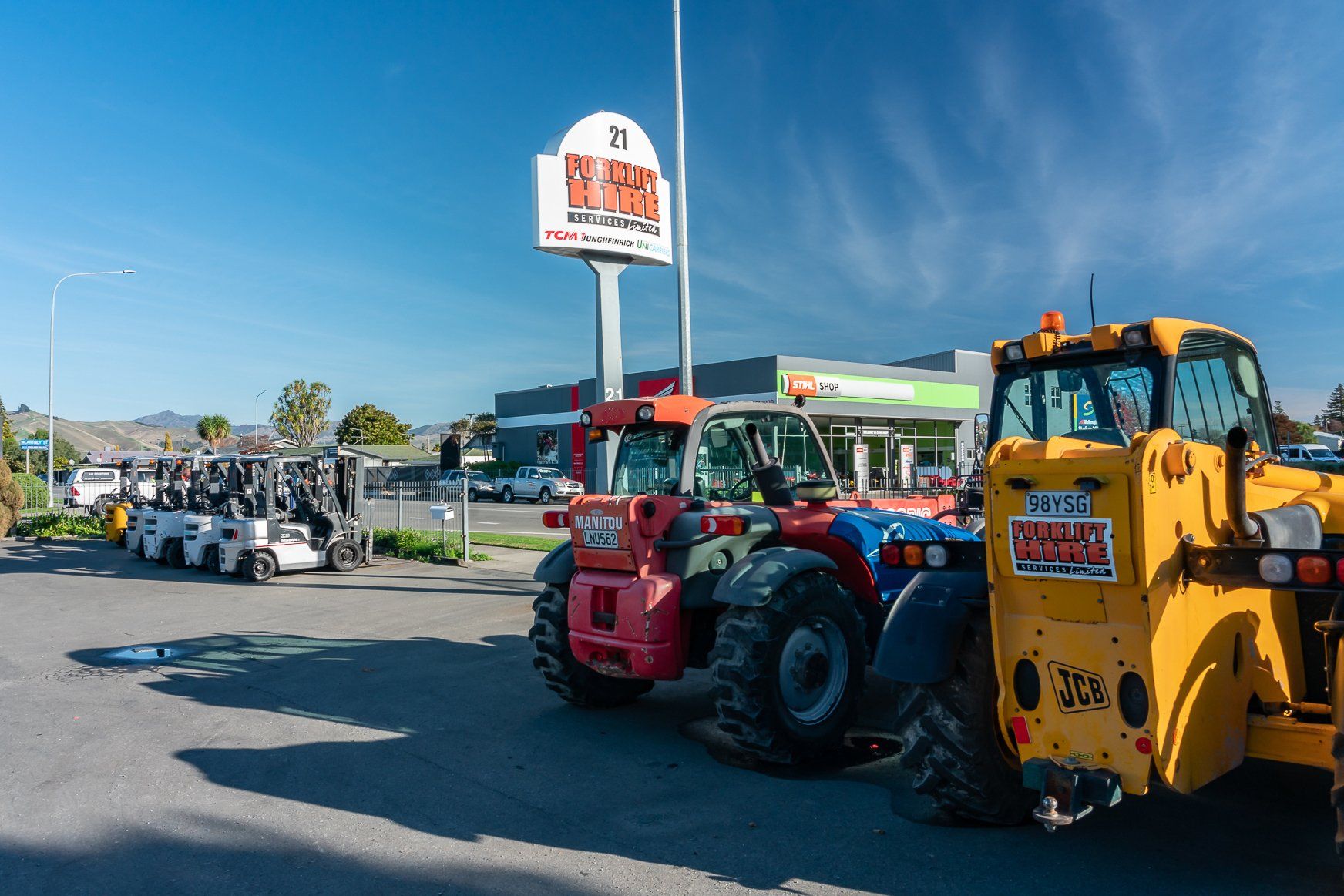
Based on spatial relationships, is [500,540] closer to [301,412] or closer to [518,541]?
[518,541]

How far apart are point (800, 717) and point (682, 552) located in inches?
51.2

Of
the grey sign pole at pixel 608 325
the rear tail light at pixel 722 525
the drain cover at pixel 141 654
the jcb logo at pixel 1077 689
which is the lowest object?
the drain cover at pixel 141 654

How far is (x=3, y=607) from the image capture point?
13312 mm

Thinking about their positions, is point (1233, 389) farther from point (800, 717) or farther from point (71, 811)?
point (71, 811)

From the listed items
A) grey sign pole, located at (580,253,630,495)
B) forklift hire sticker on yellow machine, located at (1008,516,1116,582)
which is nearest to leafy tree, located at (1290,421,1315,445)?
forklift hire sticker on yellow machine, located at (1008,516,1116,582)

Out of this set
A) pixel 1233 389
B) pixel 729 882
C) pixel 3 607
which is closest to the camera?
pixel 729 882

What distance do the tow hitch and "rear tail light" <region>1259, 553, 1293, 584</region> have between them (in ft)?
3.09

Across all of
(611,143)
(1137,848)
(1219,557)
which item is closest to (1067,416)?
(1219,557)

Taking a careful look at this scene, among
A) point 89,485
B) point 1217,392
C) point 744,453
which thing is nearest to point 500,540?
point 744,453

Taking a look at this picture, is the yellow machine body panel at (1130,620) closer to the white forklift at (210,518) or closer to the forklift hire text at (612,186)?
the forklift hire text at (612,186)

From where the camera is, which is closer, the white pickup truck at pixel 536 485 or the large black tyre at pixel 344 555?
the large black tyre at pixel 344 555

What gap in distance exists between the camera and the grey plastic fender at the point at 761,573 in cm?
538

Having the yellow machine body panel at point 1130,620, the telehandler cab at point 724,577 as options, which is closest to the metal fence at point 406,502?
the telehandler cab at point 724,577

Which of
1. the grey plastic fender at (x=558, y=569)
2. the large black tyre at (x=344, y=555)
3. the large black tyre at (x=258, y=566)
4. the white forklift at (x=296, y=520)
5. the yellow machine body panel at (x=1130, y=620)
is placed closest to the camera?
the yellow machine body panel at (x=1130, y=620)
